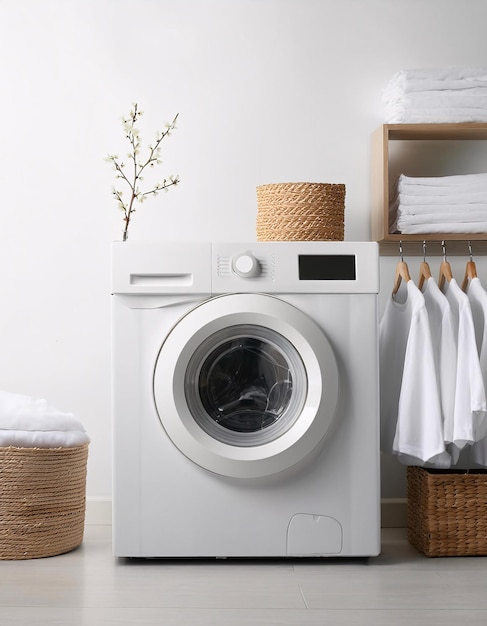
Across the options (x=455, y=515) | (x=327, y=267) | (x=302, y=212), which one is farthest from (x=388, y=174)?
(x=455, y=515)

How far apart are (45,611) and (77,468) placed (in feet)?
2.05

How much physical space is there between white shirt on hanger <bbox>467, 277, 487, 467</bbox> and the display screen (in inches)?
18.9

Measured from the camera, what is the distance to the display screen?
7.06 ft

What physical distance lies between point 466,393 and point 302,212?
700mm

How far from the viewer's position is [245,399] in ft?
7.03

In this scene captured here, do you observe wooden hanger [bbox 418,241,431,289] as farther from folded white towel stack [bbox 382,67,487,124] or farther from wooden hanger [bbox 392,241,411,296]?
folded white towel stack [bbox 382,67,487,124]

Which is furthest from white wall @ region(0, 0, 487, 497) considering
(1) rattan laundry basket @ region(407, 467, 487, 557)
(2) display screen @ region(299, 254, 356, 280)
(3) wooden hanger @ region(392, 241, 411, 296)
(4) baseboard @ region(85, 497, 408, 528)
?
(2) display screen @ region(299, 254, 356, 280)

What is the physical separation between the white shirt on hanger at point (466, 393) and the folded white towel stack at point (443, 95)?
63cm

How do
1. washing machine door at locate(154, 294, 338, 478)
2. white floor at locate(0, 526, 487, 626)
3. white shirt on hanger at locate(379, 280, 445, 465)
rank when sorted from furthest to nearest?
white shirt on hanger at locate(379, 280, 445, 465)
washing machine door at locate(154, 294, 338, 478)
white floor at locate(0, 526, 487, 626)

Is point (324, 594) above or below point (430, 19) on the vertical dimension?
below

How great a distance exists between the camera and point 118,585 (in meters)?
1.95

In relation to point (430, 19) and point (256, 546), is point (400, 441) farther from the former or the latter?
point (430, 19)

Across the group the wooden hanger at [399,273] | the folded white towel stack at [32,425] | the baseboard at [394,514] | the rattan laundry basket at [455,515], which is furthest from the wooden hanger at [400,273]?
the folded white towel stack at [32,425]

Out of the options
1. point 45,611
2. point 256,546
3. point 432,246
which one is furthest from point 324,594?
point 432,246
